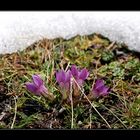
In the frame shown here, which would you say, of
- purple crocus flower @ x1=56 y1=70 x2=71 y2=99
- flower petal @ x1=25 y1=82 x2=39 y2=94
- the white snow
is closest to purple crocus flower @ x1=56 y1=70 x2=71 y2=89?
purple crocus flower @ x1=56 y1=70 x2=71 y2=99

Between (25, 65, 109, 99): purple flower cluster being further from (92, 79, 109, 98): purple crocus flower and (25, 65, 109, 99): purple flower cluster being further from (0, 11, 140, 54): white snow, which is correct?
(0, 11, 140, 54): white snow

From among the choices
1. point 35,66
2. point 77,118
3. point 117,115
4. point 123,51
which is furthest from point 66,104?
point 123,51

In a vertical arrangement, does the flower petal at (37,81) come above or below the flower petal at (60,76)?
below

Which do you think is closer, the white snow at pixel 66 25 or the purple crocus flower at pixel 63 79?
the purple crocus flower at pixel 63 79

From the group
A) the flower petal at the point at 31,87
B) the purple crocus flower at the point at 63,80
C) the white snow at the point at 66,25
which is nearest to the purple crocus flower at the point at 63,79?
the purple crocus flower at the point at 63,80

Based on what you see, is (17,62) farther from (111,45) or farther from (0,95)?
(111,45)

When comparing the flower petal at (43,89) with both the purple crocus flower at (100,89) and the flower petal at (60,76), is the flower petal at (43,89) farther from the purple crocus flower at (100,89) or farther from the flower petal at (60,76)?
the purple crocus flower at (100,89)
